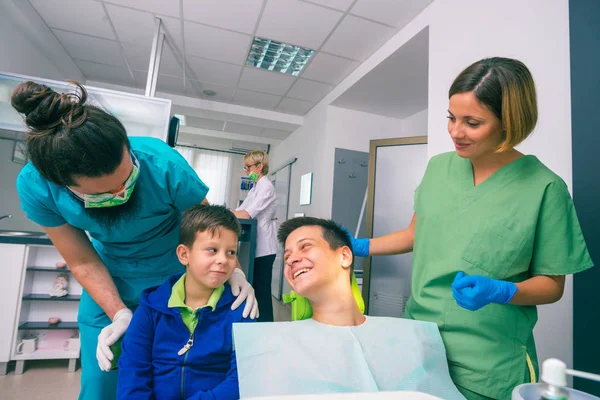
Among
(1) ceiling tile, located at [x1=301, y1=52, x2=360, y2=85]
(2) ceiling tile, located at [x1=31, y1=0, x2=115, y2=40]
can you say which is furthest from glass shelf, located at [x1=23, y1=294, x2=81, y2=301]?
(1) ceiling tile, located at [x1=301, y1=52, x2=360, y2=85]

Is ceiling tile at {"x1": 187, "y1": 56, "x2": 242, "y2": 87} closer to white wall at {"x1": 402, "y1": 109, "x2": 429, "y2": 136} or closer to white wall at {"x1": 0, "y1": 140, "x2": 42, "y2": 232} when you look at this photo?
white wall at {"x1": 0, "y1": 140, "x2": 42, "y2": 232}

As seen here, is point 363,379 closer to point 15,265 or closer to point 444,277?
point 444,277

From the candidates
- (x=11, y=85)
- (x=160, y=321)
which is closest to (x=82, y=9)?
(x=11, y=85)

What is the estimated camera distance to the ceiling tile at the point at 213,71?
344cm

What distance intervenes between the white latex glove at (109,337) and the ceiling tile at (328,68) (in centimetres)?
286

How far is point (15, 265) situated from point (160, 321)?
1.99 metres

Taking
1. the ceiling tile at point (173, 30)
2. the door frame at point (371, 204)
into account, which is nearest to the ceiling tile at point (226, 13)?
the ceiling tile at point (173, 30)

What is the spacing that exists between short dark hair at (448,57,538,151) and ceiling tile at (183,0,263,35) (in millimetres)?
2199

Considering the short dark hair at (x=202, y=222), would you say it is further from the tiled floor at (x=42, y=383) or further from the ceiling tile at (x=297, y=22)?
the ceiling tile at (x=297, y=22)

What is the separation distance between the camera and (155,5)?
2.59 meters

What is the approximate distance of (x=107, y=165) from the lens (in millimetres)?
807

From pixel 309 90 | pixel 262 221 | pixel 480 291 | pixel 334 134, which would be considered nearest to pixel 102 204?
pixel 480 291

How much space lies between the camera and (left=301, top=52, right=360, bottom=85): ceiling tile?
320cm

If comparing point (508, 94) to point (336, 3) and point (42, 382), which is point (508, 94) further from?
point (42, 382)
